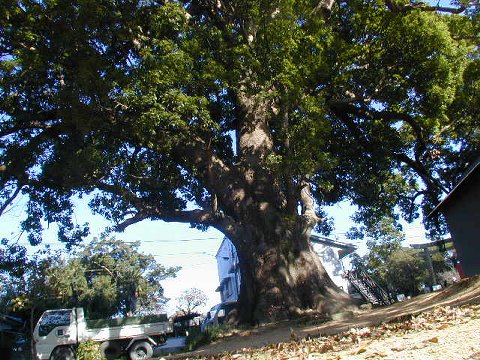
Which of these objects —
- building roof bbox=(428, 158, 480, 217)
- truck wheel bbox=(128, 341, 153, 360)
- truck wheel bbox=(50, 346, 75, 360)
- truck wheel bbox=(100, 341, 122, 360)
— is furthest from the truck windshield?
building roof bbox=(428, 158, 480, 217)

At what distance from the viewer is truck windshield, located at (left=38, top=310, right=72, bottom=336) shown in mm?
18703

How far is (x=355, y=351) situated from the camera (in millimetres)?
5219

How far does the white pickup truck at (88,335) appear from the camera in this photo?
18500mm

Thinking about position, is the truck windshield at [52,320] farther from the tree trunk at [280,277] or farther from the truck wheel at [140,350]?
the tree trunk at [280,277]

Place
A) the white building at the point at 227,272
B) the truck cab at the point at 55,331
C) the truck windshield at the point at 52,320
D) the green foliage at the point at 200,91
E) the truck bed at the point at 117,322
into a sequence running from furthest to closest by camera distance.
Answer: the white building at the point at 227,272 → the truck bed at the point at 117,322 → the truck windshield at the point at 52,320 → the truck cab at the point at 55,331 → the green foliage at the point at 200,91

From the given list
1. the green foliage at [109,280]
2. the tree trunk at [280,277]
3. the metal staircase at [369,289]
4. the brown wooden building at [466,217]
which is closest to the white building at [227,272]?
the green foliage at [109,280]

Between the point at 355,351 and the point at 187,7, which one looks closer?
the point at 355,351

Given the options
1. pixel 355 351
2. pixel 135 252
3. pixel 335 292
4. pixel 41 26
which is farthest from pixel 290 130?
pixel 135 252

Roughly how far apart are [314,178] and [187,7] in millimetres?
8427

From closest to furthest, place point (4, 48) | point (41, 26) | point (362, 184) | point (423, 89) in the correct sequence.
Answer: point (41, 26), point (4, 48), point (423, 89), point (362, 184)

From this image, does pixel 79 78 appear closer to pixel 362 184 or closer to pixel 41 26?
pixel 41 26

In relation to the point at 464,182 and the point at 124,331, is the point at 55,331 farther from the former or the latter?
the point at 464,182

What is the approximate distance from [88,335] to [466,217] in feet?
53.0

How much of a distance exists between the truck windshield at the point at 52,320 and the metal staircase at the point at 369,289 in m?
13.7
